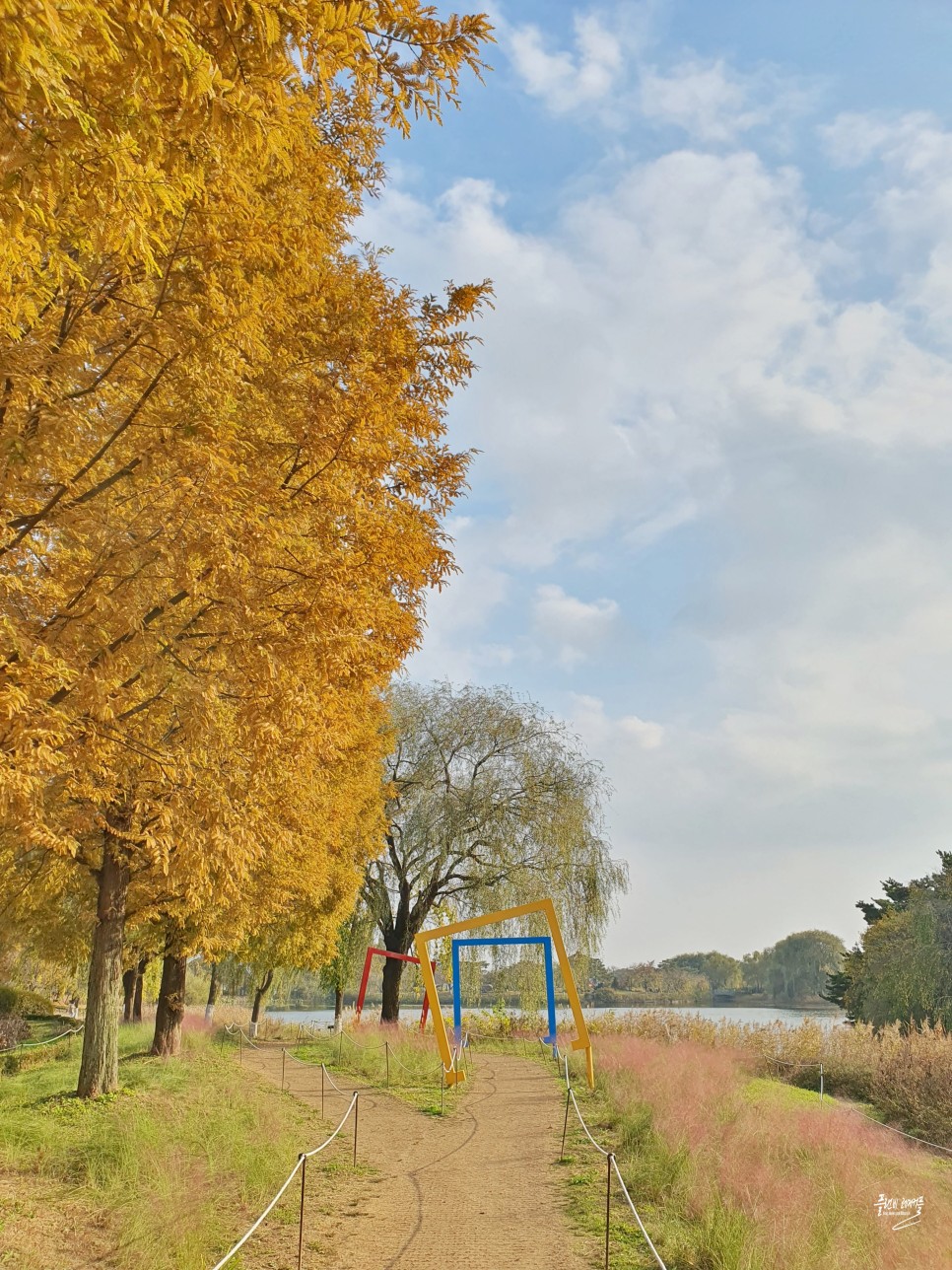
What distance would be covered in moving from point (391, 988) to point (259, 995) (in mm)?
5113

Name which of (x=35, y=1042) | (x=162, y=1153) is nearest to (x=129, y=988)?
(x=35, y=1042)

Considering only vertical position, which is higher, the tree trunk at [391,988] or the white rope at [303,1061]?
the tree trunk at [391,988]

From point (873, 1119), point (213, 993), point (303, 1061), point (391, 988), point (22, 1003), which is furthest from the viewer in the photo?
point (213, 993)

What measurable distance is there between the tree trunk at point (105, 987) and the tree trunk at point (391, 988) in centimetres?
1665

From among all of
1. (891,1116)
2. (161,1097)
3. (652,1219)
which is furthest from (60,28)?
(891,1116)

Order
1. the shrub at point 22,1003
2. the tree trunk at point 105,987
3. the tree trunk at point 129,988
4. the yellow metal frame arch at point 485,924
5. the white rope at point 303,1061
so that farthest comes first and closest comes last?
the tree trunk at point 129,988 → the shrub at point 22,1003 → the white rope at point 303,1061 → the yellow metal frame arch at point 485,924 → the tree trunk at point 105,987

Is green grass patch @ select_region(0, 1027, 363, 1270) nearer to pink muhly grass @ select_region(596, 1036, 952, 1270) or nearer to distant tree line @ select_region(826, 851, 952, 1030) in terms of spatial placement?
pink muhly grass @ select_region(596, 1036, 952, 1270)

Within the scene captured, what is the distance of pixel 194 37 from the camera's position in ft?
11.2

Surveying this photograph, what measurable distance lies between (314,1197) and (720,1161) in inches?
174

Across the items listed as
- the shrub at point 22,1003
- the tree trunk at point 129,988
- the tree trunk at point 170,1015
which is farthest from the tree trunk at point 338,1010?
the tree trunk at point 170,1015

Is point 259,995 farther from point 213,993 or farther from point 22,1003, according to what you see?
point 22,1003

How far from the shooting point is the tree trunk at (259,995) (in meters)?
28.2

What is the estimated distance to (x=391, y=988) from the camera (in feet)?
92.7

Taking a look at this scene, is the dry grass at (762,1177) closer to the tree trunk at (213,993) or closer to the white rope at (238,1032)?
the white rope at (238,1032)
